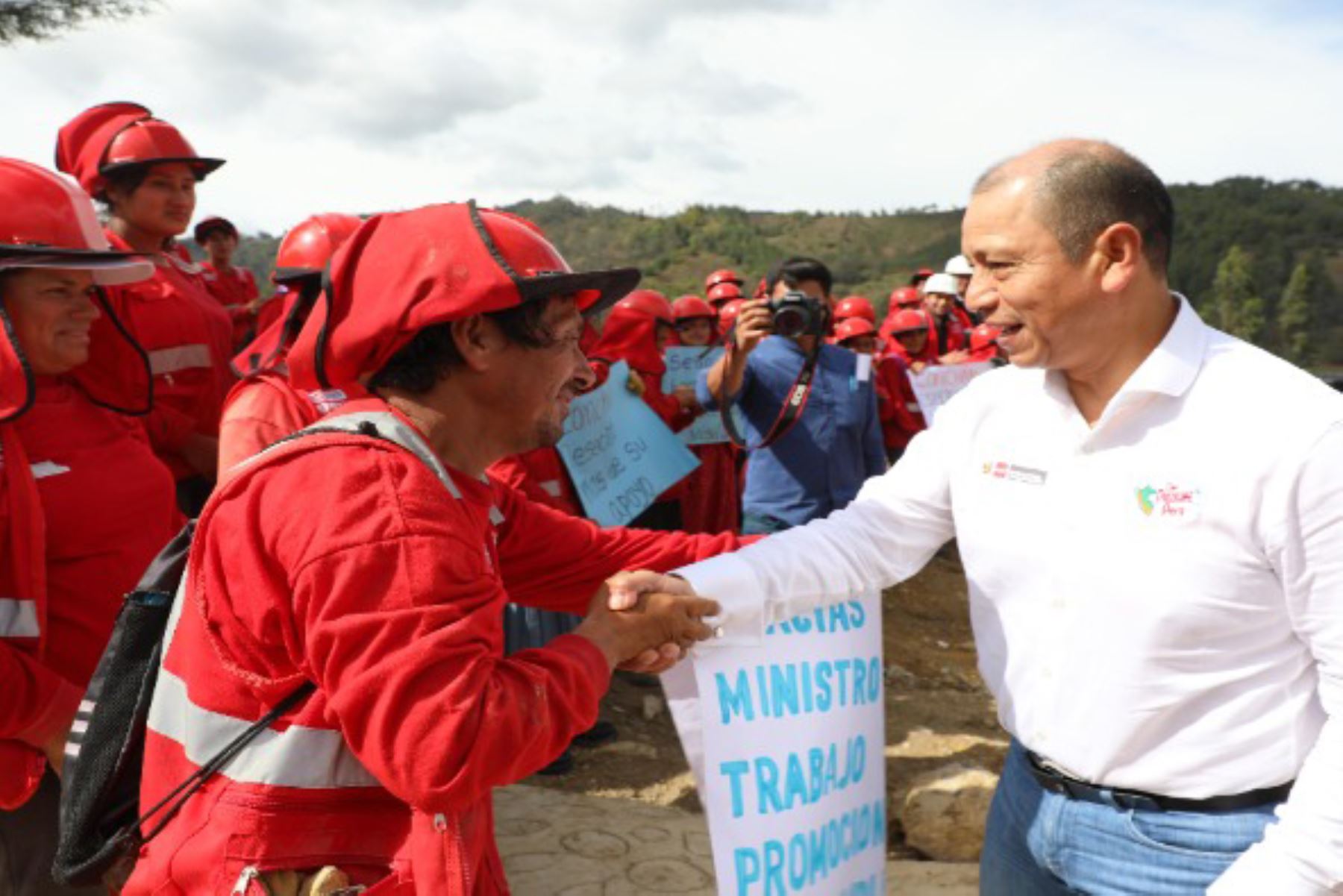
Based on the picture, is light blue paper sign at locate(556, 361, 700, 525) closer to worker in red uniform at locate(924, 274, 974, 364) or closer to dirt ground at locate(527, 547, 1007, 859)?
dirt ground at locate(527, 547, 1007, 859)

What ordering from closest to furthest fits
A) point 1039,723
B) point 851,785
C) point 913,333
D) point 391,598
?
point 391,598 < point 1039,723 < point 851,785 < point 913,333

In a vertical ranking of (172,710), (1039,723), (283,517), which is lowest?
(1039,723)

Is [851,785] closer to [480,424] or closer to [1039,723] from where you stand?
[1039,723]

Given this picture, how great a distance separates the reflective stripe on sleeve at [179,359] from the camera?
4.27m

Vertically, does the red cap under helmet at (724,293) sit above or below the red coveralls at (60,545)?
above

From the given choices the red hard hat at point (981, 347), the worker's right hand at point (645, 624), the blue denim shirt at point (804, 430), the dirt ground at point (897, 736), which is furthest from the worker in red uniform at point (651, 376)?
the worker's right hand at point (645, 624)

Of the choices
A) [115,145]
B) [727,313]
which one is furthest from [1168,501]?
[727,313]

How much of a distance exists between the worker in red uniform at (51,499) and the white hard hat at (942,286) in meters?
9.39

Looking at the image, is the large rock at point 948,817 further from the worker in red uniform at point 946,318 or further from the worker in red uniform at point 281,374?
the worker in red uniform at point 946,318

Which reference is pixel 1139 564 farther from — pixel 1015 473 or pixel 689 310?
pixel 689 310

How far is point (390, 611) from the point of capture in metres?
1.54

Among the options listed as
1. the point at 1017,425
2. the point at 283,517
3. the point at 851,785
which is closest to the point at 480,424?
the point at 283,517

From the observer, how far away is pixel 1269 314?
39.7 m

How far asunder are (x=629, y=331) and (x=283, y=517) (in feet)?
18.3
